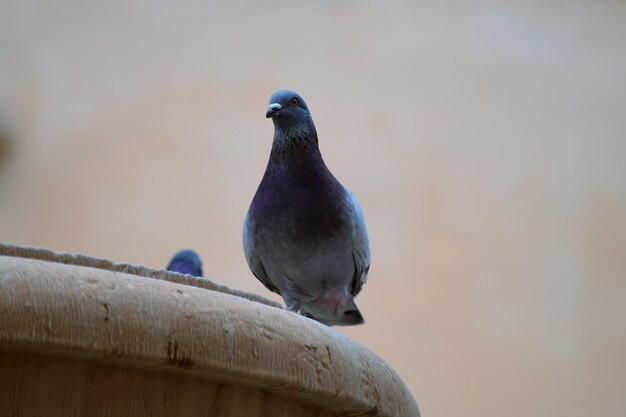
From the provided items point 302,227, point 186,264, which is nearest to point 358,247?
point 302,227

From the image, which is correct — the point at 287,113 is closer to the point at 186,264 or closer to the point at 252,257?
the point at 252,257

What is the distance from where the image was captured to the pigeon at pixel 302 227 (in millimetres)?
2318

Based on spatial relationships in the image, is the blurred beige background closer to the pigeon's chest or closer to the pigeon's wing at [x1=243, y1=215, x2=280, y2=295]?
the pigeon's wing at [x1=243, y1=215, x2=280, y2=295]

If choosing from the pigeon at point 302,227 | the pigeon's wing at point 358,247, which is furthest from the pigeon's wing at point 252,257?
the pigeon's wing at point 358,247

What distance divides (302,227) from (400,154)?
3171 mm

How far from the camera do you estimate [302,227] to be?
90.8 inches

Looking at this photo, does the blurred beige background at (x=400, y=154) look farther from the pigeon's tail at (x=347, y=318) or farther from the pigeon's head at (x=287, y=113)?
the pigeon's head at (x=287, y=113)

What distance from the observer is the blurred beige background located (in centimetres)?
504

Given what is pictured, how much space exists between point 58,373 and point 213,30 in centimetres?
495

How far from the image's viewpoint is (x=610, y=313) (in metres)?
5.14

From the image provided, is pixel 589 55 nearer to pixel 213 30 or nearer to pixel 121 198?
pixel 213 30

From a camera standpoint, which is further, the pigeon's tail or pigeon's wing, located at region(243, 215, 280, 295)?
the pigeon's tail

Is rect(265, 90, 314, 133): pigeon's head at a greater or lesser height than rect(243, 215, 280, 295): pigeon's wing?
greater

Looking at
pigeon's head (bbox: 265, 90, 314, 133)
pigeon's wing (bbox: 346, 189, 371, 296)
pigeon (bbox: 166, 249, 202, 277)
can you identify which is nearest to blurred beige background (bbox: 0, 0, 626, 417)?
pigeon (bbox: 166, 249, 202, 277)
